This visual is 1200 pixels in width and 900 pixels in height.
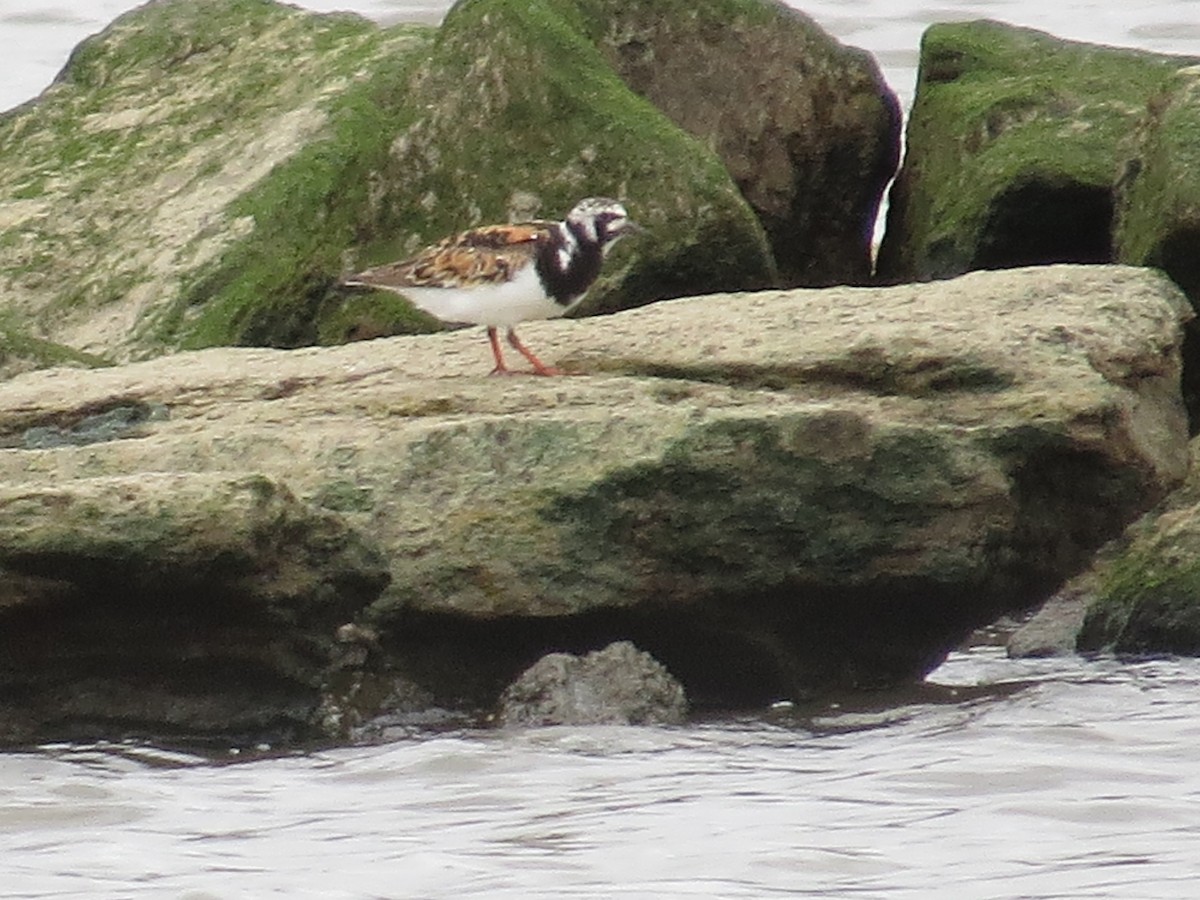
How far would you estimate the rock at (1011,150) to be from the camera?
35.0 feet

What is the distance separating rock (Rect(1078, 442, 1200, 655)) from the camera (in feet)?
27.6

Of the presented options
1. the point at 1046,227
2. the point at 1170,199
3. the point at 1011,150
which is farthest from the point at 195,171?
the point at 1170,199

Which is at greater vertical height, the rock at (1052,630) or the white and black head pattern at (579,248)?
the white and black head pattern at (579,248)

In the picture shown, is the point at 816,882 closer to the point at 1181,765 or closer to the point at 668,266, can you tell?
the point at 1181,765

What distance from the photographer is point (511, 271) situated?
8.60 m

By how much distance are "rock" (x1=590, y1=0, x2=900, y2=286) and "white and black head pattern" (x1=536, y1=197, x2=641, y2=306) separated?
8.10 feet

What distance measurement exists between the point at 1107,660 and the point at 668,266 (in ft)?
8.35

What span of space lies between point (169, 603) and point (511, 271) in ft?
6.04

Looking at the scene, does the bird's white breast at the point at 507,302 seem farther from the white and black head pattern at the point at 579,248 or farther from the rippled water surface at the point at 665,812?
the rippled water surface at the point at 665,812

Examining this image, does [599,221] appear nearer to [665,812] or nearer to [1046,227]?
[1046,227]

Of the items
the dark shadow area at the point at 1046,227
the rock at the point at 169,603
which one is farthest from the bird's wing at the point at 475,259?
the dark shadow area at the point at 1046,227

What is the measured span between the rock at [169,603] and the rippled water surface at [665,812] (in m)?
0.18

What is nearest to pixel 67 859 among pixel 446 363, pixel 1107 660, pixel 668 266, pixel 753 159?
pixel 446 363

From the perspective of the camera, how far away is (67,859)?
6.38 metres
